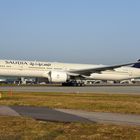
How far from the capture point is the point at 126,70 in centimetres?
6975

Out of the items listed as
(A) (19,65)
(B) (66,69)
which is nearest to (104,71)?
(B) (66,69)

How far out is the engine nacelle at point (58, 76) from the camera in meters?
59.0

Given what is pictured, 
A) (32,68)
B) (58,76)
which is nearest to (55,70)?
(58,76)

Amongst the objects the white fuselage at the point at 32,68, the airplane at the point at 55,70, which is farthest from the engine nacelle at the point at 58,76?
the white fuselage at the point at 32,68

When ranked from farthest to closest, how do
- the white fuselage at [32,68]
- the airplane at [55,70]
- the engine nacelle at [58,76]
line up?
1. the white fuselage at [32,68]
2. the airplane at [55,70]
3. the engine nacelle at [58,76]

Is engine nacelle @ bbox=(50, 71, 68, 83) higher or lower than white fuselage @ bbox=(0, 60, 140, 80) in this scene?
lower

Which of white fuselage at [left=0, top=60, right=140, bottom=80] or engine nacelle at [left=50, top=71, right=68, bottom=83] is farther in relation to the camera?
white fuselage at [left=0, top=60, right=140, bottom=80]

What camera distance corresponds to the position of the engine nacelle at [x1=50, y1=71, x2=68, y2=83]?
193 feet

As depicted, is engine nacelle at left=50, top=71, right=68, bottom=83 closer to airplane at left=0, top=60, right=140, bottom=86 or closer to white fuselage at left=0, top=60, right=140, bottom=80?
airplane at left=0, top=60, right=140, bottom=86

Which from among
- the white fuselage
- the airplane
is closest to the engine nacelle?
the airplane

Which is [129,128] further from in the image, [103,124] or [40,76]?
[40,76]

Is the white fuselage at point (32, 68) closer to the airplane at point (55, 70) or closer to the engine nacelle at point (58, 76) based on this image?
the airplane at point (55, 70)

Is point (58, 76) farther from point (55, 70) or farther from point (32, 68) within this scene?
point (32, 68)

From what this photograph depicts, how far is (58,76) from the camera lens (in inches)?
2324
